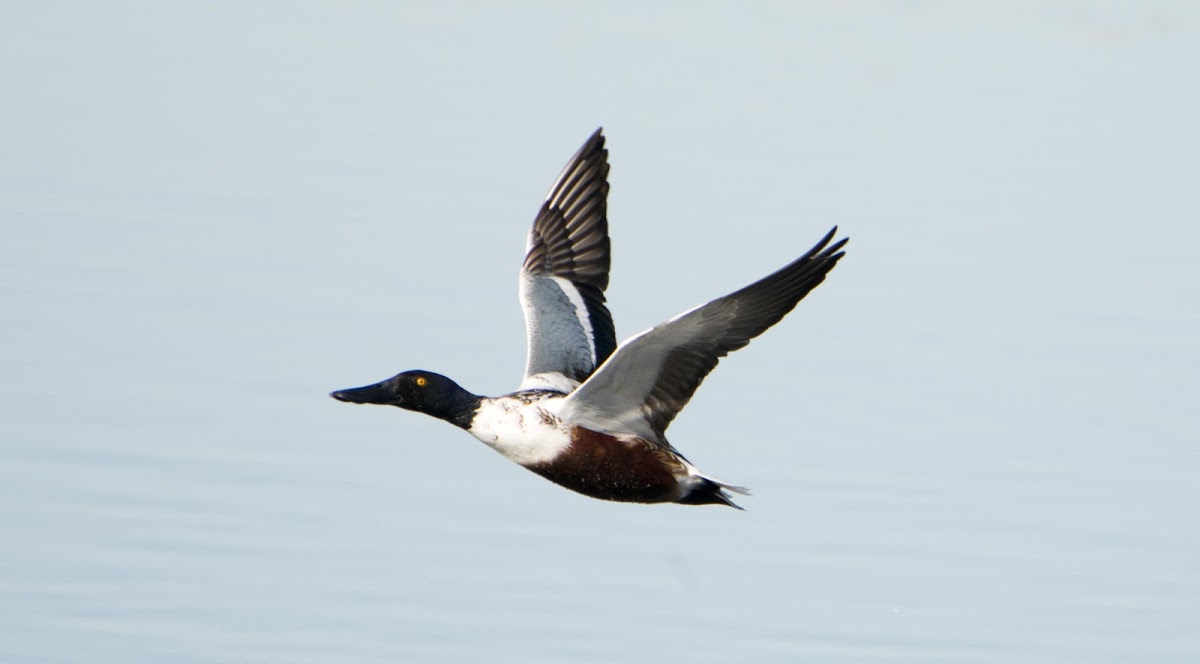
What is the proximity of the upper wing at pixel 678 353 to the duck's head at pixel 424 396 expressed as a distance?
64 centimetres

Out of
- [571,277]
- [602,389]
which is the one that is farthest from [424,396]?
[571,277]

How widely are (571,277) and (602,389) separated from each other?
2.23 m

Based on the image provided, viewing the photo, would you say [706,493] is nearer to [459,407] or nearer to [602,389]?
[602,389]

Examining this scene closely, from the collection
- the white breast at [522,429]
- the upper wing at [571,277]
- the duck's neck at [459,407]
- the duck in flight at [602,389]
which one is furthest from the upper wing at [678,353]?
the upper wing at [571,277]

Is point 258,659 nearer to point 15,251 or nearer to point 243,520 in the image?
point 243,520

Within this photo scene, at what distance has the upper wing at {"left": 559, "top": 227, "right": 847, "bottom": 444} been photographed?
8.36m

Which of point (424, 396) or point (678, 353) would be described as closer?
point (678, 353)

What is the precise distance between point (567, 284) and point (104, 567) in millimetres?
2690

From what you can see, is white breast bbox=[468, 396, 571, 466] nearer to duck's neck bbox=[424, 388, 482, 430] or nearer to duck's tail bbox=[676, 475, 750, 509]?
duck's neck bbox=[424, 388, 482, 430]

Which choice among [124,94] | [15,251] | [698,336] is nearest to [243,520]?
[698,336]

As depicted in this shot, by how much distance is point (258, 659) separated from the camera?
9.48 m

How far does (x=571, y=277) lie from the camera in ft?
36.3

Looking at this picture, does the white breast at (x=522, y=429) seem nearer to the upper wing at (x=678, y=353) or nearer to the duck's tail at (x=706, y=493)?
the upper wing at (x=678, y=353)

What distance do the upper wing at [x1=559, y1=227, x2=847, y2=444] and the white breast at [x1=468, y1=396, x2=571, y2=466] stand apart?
109mm
